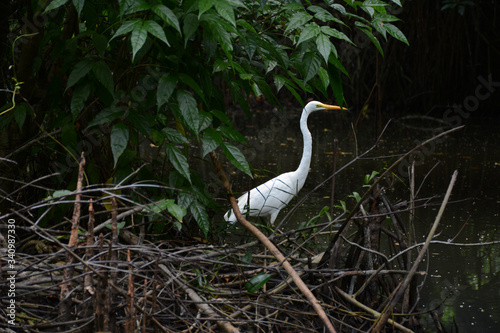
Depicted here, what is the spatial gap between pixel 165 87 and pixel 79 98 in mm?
322

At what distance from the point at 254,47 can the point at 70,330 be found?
3.40 ft

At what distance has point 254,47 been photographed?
6.69ft

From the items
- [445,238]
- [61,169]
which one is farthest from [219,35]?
[445,238]

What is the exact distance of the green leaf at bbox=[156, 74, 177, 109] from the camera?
196cm

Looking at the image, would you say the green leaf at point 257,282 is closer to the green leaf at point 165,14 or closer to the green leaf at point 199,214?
the green leaf at point 199,214

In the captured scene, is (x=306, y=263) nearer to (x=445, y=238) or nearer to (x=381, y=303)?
(x=381, y=303)

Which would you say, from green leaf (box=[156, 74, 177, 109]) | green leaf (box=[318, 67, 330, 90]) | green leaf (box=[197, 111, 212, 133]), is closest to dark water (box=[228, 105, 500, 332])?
green leaf (box=[318, 67, 330, 90])

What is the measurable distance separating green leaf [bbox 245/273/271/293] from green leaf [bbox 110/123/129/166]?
2.05 ft

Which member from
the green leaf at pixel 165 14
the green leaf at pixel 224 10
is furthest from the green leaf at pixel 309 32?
the green leaf at pixel 165 14

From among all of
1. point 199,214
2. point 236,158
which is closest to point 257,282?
point 199,214

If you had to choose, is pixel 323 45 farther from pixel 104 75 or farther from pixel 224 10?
pixel 104 75

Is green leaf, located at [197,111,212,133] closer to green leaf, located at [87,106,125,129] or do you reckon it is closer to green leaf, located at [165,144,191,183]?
green leaf, located at [165,144,191,183]

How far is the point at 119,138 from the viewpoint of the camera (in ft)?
6.57

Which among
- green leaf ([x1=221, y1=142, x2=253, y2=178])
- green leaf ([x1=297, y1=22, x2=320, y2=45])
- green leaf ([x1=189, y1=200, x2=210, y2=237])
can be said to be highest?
green leaf ([x1=297, y1=22, x2=320, y2=45])
